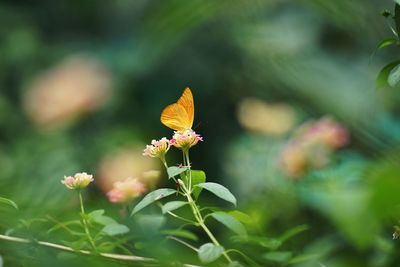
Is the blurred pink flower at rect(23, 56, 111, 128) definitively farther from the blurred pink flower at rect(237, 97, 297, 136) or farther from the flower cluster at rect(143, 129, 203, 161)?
the flower cluster at rect(143, 129, 203, 161)

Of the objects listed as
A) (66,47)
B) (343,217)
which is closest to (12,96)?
(66,47)

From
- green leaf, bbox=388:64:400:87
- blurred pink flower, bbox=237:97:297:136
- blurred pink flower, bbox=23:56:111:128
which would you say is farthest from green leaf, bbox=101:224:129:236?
blurred pink flower, bbox=23:56:111:128

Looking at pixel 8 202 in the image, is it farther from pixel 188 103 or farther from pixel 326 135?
pixel 326 135

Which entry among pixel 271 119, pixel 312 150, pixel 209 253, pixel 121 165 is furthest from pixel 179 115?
pixel 271 119

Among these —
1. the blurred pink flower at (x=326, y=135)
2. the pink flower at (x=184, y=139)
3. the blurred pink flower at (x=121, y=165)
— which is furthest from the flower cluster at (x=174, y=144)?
the blurred pink flower at (x=121, y=165)

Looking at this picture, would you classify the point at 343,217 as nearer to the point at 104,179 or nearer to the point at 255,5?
the point at 255,5

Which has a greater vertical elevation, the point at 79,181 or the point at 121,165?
the point at 121,165
